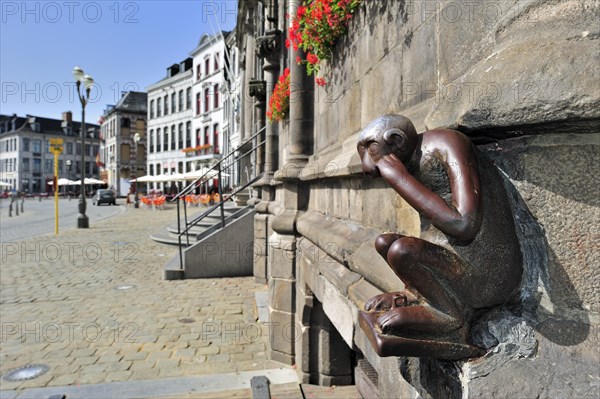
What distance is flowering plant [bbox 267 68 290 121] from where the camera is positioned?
6416 mm

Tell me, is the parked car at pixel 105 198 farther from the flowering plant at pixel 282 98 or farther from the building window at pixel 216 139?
the flowering plant at pixel 282 98

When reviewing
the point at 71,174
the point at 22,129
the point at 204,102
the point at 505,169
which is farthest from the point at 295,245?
the point at 22,129

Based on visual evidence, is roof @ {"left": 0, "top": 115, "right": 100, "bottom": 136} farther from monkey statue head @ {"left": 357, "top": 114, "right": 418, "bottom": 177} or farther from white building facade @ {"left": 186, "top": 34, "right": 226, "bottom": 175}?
monkey statue head @ {"left": 357, "top": 114, "right": 418, "bottom": 177}

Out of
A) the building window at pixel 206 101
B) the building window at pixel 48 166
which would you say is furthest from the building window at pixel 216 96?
the building window at pixel 48 166

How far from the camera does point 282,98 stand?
6570 millimetres

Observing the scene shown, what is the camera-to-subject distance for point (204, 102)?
47.3m

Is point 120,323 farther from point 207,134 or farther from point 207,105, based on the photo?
point 207,105

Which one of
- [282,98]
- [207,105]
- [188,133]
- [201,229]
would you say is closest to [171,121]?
[188,133]

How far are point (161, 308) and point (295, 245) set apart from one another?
323 cm

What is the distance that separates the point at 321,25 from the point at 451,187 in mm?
2717

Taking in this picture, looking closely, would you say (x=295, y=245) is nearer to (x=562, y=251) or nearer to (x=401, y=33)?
(x=401, y=33)

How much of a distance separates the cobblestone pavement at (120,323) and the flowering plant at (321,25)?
334 centimetres

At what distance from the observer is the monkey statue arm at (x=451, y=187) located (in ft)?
4.01

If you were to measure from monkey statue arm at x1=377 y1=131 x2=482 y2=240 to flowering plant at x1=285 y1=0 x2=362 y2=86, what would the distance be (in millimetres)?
2233
